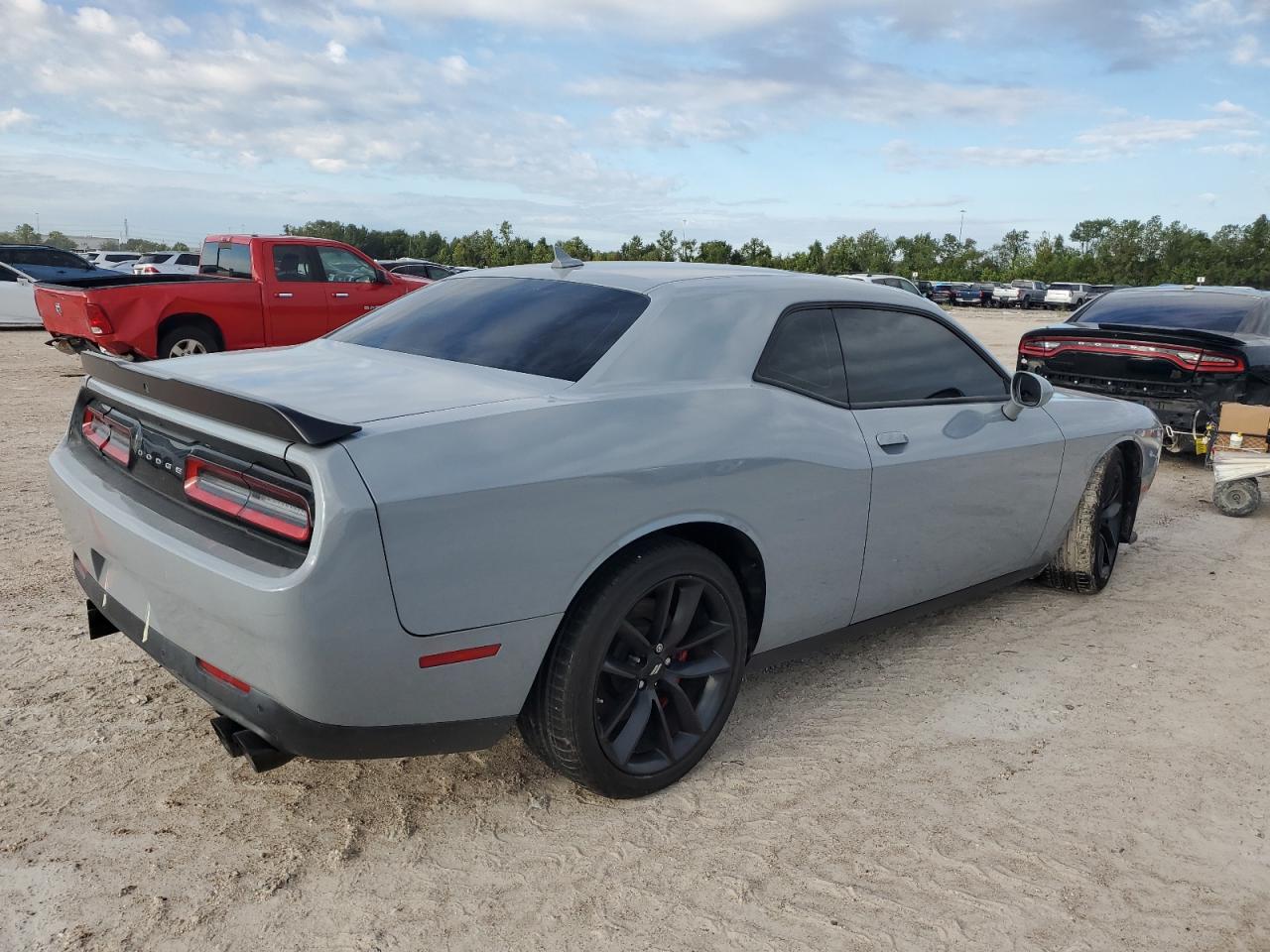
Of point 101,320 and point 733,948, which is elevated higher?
point 101,320

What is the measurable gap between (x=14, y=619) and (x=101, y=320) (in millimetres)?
6677

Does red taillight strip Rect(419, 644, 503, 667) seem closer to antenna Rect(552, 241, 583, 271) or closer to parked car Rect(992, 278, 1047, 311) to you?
antenna Rect(552, 241, 583, 271)

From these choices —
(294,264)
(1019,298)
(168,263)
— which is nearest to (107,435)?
(294,264)

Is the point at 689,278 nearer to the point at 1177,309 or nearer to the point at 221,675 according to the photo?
the point at 221,675

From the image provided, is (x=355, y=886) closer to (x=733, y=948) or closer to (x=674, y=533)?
(x=733, y=948)

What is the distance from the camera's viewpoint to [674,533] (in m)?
3.02

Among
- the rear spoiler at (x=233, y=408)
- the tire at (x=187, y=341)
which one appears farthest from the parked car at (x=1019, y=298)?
the rear spoiler at (x=233, y=408)

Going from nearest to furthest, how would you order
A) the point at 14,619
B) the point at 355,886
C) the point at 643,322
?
1. the point at 355,886
2. the point at 643,322
3. the point at 14,619

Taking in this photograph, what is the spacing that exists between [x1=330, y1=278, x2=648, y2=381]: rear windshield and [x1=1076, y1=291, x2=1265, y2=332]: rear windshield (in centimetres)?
667

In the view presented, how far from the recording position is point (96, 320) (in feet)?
32.5

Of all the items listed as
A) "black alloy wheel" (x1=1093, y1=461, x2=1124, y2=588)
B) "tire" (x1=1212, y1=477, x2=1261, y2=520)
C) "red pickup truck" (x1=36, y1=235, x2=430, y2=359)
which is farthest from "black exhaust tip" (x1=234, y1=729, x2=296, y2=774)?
"red pickup truck" (x1=36, y1=235, x2=430, y2=359)

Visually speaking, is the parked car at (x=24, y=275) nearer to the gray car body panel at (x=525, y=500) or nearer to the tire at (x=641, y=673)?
the gray car body panel at (x=525, y=500)

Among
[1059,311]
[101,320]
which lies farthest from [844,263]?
[101,320]

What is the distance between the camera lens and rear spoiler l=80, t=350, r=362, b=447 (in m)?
2.34
